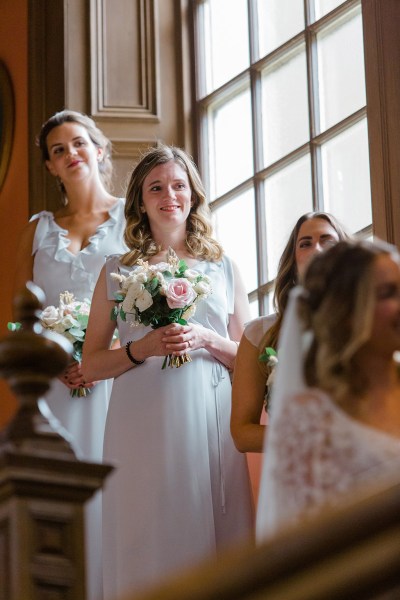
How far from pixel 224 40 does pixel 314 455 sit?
4692mm

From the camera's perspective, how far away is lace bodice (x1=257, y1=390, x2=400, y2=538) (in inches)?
102

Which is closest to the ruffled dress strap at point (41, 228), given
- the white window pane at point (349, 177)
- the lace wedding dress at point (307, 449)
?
the white window pane at point (349, 177)

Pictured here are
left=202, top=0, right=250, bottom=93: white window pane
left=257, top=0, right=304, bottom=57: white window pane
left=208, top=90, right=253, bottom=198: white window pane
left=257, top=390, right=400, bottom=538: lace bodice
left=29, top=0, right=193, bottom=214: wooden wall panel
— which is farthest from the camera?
left=29, top=0, right=193, bottom=214: wooden wall panel

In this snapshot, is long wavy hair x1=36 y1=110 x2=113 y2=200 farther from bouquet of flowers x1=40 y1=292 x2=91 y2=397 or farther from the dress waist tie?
the dress waist tie

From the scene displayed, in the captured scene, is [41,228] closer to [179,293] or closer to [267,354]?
[179,293]

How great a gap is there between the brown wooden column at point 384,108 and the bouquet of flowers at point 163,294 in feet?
2.45

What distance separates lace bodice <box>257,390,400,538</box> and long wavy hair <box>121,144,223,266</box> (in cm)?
247

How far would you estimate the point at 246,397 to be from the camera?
4523 mm

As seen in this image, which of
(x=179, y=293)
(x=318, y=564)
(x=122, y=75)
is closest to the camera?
(x=318, y=564)

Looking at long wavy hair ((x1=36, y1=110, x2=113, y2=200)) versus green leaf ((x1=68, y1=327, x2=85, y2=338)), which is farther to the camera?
long wavy hair ((x1=36, y1=110, x2=113, y2=200))

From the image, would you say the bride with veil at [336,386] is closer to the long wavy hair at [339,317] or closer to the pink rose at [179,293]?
the long wavy hair at [339,317]

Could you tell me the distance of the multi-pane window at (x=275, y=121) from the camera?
5.85m

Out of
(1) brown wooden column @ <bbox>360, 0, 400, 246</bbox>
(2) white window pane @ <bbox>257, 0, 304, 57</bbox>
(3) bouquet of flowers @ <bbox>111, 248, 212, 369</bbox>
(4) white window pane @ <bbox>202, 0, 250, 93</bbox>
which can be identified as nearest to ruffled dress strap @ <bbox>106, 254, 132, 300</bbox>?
(3) bouquet of flowers @ <bbox>111, 248, 212, 369</bbox>

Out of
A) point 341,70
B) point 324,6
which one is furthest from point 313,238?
point 324,6
